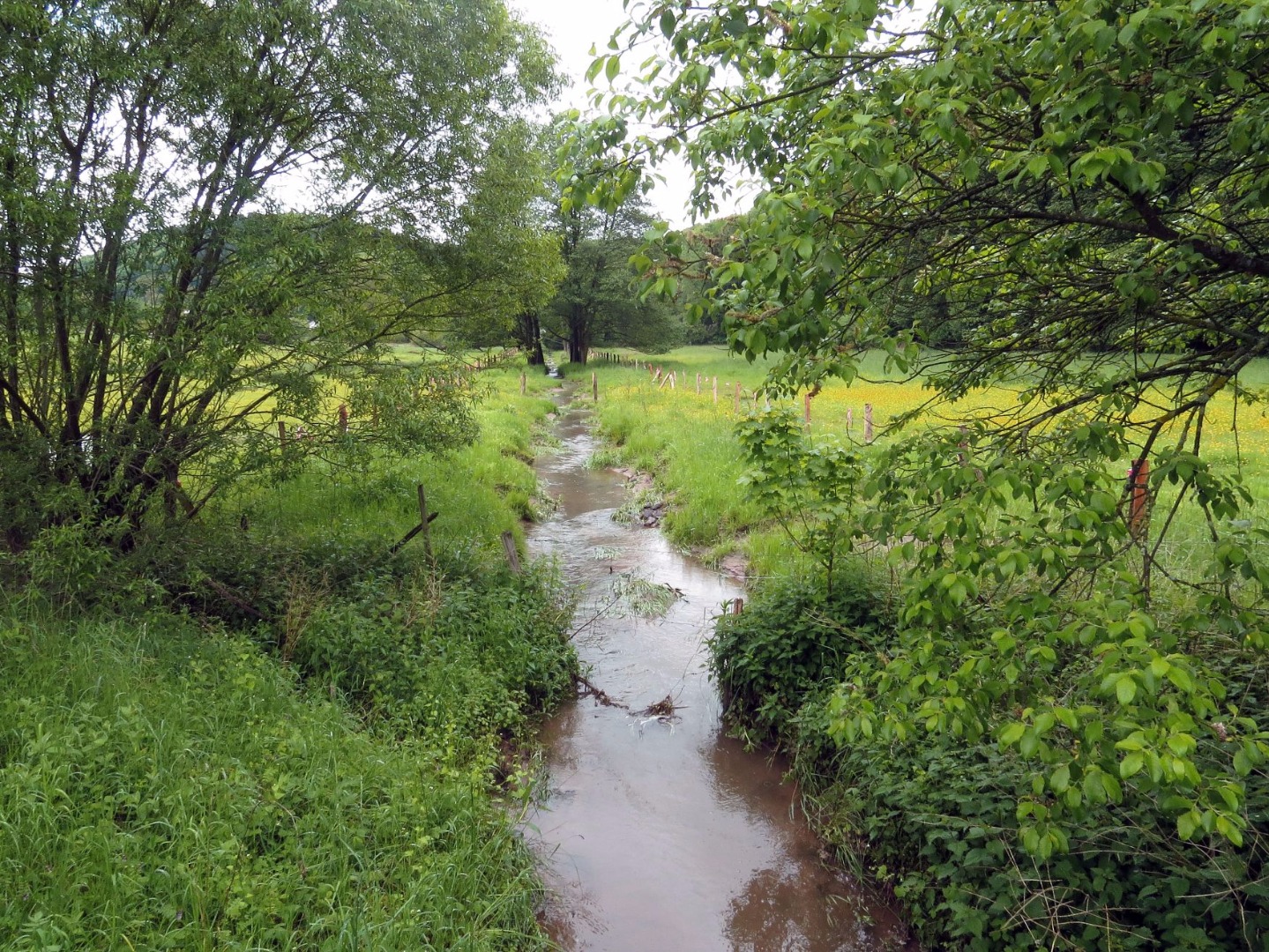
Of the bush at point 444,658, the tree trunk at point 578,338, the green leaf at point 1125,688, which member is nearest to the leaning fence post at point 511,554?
the bush at point 444,658

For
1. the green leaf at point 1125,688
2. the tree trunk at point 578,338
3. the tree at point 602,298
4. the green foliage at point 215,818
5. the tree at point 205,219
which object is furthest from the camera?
the tree trunk at point 578,338

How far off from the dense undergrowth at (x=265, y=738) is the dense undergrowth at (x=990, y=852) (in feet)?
7.36

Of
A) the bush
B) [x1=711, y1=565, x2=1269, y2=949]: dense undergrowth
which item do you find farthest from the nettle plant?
the bush

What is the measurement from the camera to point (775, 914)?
495cm

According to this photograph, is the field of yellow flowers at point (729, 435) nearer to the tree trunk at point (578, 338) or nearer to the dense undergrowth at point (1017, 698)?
the dense undergrowth at point (1017, 698)

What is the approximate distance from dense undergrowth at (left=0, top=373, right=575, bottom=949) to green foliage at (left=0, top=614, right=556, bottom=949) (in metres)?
0.01

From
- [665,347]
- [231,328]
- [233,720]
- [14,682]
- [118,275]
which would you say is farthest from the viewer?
[665,347]

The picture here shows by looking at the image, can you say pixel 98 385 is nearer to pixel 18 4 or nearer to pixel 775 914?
pixel 18 4

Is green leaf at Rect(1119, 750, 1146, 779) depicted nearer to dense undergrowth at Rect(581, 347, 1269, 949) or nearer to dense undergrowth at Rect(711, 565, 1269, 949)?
dense undergrowth at Rect(581, 347, 1269, 949)

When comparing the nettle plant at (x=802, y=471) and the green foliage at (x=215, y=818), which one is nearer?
the green foliage at (x=215, y=818)

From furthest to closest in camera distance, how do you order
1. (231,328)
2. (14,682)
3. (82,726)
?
(231,328)
(14,682)
(82,726)

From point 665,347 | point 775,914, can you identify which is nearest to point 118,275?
point 775,914

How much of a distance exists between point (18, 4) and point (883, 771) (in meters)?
7.77

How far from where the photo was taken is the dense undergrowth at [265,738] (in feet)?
11.6
